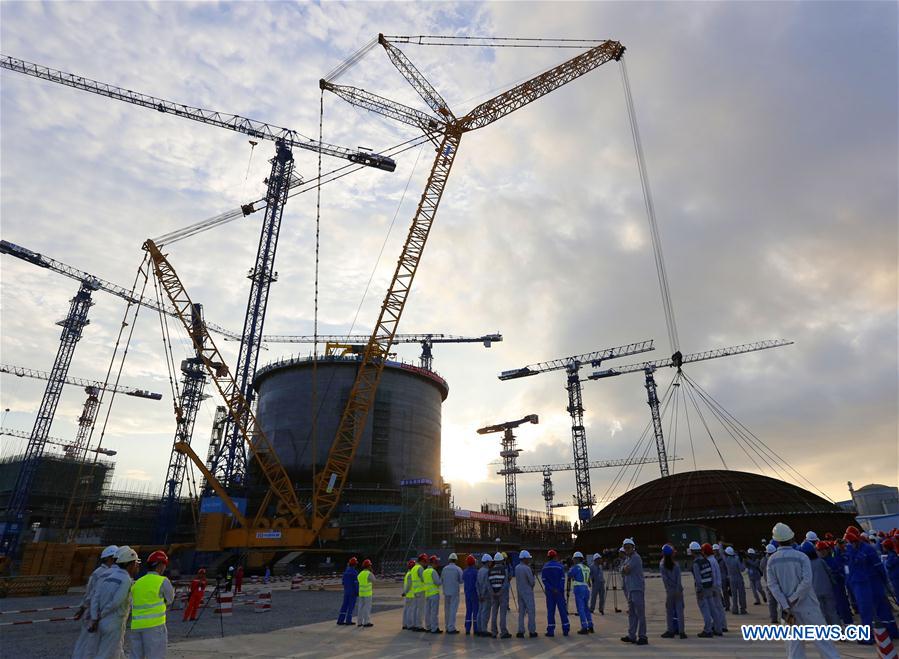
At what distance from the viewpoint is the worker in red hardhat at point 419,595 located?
48.2 feet

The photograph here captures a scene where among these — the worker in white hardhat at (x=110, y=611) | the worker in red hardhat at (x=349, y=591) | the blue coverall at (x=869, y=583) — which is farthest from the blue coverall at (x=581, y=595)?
the worker in white hardhat at (x=110, y=611)

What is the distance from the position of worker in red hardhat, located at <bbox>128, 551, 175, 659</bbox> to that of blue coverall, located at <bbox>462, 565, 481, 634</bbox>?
26.7 feet

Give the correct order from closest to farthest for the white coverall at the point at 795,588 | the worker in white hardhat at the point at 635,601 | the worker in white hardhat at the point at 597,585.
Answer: the white coverall at the point at 795,588 < the worker in white hardhat at the point at 635,601 < the worker in white hardhat at the point at 597,585

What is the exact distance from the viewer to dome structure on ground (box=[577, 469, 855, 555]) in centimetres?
4159

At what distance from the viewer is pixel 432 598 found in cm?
1445

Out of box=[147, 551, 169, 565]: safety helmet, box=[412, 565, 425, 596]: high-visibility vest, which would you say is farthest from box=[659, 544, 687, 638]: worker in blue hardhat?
box=[147, 551, 169, 565]: safety helmet

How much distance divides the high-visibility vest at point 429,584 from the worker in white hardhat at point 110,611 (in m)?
8.02

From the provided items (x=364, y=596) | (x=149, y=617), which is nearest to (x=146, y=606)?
(x=149, y=617)

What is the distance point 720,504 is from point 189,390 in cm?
7395

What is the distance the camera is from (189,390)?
3226 inches

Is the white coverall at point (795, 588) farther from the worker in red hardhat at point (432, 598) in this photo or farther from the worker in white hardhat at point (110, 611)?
the worker in white hardhat at point (110, 611)

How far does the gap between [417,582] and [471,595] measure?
1.72 m

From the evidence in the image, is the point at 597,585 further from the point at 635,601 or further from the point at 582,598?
the point at 635,601

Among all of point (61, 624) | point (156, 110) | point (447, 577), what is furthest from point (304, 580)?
point (156, 110)
